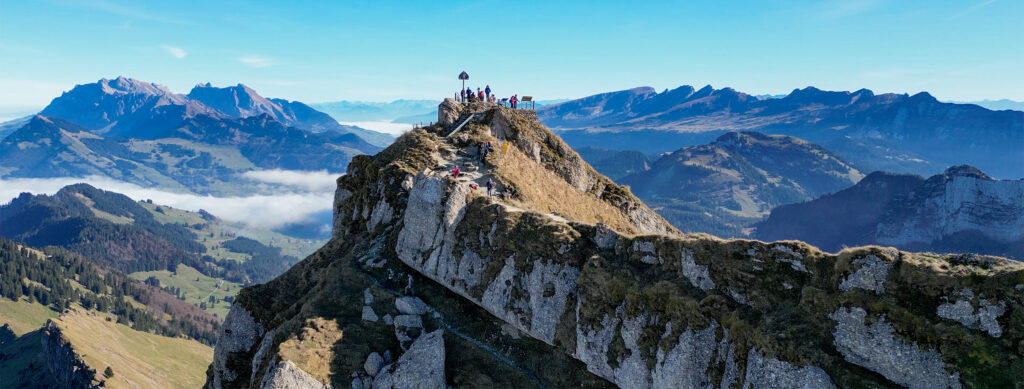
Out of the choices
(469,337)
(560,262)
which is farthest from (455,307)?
(560,262)

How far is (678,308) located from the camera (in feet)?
104

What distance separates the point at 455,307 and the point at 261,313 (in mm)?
21473

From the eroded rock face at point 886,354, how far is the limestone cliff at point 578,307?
0.07m

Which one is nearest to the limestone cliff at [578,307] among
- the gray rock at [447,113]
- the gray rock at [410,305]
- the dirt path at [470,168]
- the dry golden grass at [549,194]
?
the gray rock at [410,305]

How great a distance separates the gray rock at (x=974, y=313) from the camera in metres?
23.1

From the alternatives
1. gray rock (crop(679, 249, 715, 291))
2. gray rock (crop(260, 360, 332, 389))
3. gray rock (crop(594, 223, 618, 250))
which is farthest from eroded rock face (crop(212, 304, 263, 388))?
gray rock (crop(679, 249, 715, 291))

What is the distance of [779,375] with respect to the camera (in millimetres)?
26141

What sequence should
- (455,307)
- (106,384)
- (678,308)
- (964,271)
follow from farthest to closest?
1. (106,384)
2. (455,307)
3. (678,308)
4. (964,271)

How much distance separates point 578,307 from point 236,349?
3545 cm

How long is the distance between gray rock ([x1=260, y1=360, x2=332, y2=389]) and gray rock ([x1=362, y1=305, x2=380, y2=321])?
25.5 feet

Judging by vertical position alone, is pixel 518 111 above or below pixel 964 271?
above

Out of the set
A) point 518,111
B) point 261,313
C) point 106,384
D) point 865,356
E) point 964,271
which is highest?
point 518,111

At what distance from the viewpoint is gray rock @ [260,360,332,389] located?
1296 inches

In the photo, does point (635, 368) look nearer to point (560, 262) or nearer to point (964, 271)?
point (560, 262)
